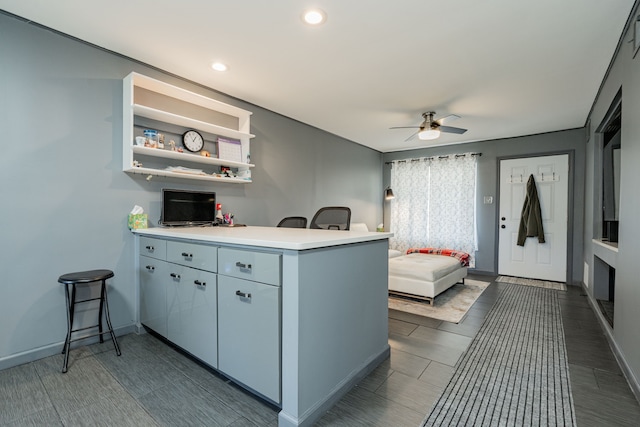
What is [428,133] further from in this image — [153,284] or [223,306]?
[153,284]

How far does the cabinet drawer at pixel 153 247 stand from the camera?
232 centimetres

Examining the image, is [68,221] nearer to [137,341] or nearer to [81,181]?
[81,181]

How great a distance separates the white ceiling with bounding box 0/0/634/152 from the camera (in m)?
1.99

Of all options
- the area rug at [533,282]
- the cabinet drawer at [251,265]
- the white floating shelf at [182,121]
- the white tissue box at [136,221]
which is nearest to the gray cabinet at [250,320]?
the cabinet drawer at [251,265]

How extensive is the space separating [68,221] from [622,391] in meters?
4.00

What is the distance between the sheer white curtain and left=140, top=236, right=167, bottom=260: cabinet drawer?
4.90 meters

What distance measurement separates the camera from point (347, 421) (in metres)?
1.56

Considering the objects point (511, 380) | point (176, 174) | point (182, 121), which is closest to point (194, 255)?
point (176, 174)

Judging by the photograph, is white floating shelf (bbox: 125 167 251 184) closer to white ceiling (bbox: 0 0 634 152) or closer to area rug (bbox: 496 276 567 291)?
white ceiling (bbox: 0 0 634 152)

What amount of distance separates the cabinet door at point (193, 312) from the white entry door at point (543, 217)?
17.0ft

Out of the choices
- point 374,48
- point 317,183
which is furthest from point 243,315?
point 317,183

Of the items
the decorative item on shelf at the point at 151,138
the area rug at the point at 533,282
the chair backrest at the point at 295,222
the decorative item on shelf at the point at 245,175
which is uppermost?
the decorative item on shelf at the point at 151,138

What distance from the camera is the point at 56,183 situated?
227cm

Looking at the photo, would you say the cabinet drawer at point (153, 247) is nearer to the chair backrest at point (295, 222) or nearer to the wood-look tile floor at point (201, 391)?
the wood-look tile floor at point (201, 391)
